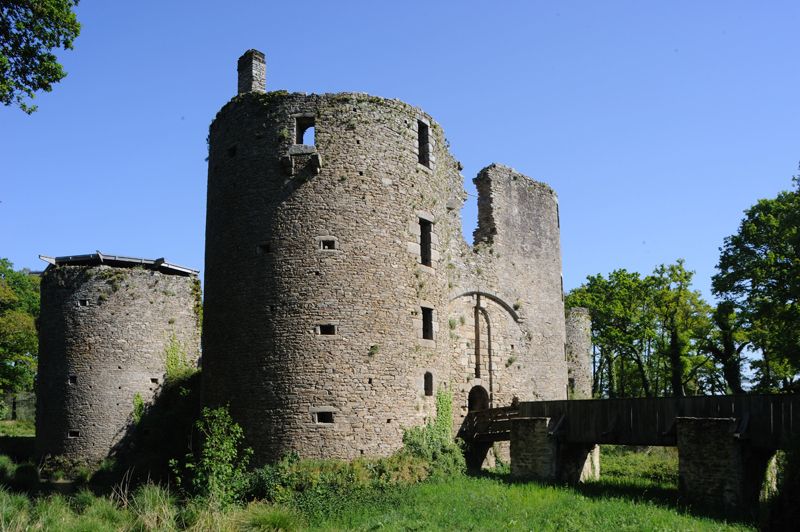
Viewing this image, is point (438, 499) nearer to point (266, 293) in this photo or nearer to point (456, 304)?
point (266, 293)

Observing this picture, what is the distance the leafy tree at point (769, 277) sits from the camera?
22.2m

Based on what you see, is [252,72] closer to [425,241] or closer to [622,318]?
[425,241]

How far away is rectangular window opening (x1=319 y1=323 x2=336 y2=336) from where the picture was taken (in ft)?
57.8

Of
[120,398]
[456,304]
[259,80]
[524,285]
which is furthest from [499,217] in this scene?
[120,398]

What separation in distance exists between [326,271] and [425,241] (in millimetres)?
3727

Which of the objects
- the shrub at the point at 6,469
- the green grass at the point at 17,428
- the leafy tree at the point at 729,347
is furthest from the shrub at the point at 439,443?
the green grass at the point at 17,428

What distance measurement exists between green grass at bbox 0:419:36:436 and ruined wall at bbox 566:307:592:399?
101 ft

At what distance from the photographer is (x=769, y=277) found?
84.0 feet

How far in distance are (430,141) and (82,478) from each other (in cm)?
1824

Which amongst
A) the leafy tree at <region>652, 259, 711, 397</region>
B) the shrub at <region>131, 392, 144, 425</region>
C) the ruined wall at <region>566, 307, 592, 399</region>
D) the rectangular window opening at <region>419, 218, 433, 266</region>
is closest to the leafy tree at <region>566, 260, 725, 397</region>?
the leafy tree at <region>652, 259, 711, 397</region>

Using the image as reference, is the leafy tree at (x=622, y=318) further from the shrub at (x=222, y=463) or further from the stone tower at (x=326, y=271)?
the shrub at (x=222, y=463)

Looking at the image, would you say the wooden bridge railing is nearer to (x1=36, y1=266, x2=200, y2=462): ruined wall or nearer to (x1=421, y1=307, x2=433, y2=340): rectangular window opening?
(x1=421, y1=307, x2=433, y2=340): rectangular window opening

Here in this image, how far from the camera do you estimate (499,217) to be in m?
25.3

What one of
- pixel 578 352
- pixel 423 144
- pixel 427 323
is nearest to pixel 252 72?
pixel 423 144
